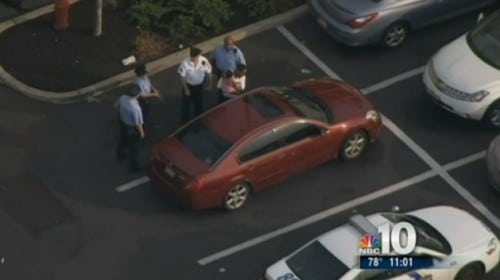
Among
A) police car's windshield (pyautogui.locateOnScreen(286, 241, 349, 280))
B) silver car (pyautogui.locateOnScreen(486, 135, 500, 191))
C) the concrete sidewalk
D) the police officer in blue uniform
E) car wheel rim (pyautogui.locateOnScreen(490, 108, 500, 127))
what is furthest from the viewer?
the concrete sidewalk

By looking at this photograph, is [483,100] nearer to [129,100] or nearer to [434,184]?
[434,184]

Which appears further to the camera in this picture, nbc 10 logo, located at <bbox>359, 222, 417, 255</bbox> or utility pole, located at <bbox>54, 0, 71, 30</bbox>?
utility pole, located at <bbox>54, 0, 71, 30</bbox>

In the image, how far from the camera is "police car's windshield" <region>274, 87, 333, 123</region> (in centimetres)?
2095

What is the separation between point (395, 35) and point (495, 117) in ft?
9.27

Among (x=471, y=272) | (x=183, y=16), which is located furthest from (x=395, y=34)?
(x=471, y=272)

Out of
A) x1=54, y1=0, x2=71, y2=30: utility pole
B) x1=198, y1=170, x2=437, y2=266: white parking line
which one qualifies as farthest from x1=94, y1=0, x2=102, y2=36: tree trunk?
x1=198, y1=170, x2=437, y2=266: white parking line

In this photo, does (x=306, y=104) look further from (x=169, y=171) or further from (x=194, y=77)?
(x=169, y=171)

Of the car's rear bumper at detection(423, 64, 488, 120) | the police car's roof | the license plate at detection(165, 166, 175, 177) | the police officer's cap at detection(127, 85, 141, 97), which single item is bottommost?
the car's rear bumper at detection(423, 64, 488, 120)

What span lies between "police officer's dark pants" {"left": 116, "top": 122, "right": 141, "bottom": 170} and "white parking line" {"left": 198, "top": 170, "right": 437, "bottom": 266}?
240 cm

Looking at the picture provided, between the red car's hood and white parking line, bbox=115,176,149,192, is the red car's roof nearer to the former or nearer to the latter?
the red car's hood

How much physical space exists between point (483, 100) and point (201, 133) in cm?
481

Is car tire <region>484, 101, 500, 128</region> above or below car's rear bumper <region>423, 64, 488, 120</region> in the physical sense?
below

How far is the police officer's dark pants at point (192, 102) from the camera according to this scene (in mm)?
21922

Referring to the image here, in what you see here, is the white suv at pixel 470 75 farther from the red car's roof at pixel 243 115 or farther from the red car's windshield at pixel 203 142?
the red car's windshield at pixel 203 142
